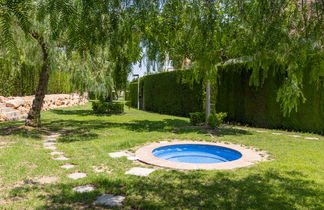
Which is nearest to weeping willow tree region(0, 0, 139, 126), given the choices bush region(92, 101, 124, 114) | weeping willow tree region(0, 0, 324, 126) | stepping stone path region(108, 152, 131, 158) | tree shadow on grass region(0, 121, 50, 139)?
weeping willow tree region(0, 0, 324, 126)

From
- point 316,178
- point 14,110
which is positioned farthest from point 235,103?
point 14,110

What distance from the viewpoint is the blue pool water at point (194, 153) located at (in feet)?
21.0

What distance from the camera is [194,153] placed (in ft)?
22.3

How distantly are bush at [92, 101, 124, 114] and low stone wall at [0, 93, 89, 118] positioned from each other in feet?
4.47

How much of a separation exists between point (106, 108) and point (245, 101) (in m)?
8.95

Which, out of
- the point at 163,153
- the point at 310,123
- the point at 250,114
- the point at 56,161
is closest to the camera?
the point at 56,161

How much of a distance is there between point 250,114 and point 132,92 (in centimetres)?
1564

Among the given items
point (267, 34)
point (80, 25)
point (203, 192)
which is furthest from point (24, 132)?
point (267, 34)

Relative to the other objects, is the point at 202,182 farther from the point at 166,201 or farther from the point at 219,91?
the point at 219,91

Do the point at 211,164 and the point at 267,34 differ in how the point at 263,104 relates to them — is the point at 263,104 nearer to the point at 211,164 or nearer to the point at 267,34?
the point at 211,164

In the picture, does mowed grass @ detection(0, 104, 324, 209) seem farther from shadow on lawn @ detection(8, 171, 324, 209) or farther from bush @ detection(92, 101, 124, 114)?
bush @ detection(92, 101, 124, 114)

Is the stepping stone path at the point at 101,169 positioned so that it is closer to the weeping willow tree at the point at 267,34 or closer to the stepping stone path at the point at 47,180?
the stepping stone path at the point at 47,180

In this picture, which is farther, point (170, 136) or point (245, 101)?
point (245, 101)

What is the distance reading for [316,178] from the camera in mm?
4012
